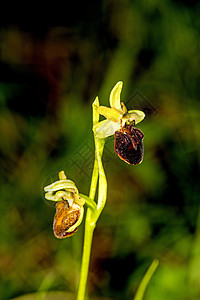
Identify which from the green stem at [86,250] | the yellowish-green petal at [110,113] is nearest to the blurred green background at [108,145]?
the green stem at [86,250]

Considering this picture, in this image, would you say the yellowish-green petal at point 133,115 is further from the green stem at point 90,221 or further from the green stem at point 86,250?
the green stem at point 86,250

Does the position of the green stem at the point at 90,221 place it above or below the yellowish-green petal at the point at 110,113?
below

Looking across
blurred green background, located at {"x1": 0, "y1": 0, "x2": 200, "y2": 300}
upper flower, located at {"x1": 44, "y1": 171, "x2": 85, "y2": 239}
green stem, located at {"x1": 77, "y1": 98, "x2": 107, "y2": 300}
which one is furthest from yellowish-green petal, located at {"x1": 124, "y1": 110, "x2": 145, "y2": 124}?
blurred green background, located at {"x1": 0, "y1": 0, "x2": 200, "y2": 300}

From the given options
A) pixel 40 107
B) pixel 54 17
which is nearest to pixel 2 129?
pixel 40 107

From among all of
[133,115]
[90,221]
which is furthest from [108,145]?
[90,221]

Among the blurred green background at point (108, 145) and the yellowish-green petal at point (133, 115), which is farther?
the blurred green background at point (108, 145)

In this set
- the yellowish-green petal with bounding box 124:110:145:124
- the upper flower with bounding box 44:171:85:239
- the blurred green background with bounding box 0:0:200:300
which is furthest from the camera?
the blurred green background with bounding box 0:0:200:300

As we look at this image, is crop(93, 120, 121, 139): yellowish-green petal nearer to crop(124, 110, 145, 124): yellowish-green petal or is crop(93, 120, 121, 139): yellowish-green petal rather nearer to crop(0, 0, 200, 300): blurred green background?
crop(124, 110, 145, 124): yellowish-green petal

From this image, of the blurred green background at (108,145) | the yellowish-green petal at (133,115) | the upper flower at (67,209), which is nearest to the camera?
the upper flower at (67,209)
